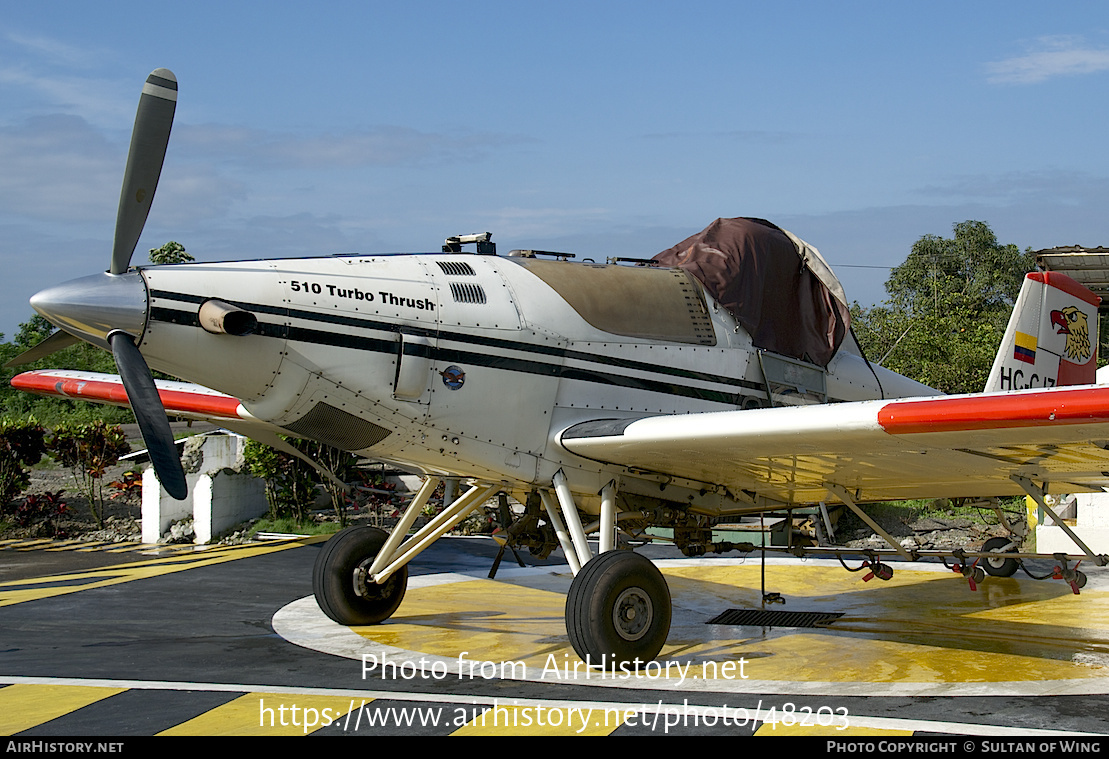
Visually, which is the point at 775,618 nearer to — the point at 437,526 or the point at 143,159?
the point at 437,526

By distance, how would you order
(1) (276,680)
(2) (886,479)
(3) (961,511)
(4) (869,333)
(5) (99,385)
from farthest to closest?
(4) (869,333)
(3) (961,511)
(5) (99,385)
(2) (886,479)
(1) (276,680)

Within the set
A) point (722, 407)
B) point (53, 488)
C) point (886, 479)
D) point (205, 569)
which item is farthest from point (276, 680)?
point (53, 488)

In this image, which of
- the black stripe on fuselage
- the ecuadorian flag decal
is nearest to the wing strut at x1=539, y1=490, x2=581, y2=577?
the black stripe on fuselage

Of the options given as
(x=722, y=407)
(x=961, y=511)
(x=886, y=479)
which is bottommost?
(x=961, y=511)

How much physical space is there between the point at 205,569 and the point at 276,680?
6.17 metres

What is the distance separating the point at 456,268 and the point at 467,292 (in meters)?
0.28

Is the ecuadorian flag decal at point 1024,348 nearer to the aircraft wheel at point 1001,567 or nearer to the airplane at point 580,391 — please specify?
the airplane at point 580,391

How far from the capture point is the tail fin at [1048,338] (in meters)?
10.1

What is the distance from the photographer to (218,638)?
8164 millimetres

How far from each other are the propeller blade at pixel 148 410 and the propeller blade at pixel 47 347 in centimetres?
98

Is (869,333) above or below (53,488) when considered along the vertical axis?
above

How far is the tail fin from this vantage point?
1006cm

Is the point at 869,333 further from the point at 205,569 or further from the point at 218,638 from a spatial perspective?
the point at 218,638

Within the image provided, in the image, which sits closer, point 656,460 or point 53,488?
point 656,460
